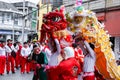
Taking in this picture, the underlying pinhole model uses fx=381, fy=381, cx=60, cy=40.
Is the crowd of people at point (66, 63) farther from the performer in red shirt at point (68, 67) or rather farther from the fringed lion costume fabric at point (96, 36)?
the fringed lion costume fabric at point (96, 36)

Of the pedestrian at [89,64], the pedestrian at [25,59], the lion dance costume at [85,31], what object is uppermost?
the lion dance costume at [85,31]

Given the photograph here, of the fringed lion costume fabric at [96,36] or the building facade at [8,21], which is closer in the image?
the fringed lion costume fabric at [96,36]

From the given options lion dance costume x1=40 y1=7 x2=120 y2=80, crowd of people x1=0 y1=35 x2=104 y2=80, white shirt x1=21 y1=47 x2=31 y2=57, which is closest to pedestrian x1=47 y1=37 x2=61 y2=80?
crowd of people x1=0 y1=35 x2=104 y2=80

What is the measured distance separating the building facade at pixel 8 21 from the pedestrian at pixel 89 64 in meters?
40.4

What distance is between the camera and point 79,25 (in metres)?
7.93

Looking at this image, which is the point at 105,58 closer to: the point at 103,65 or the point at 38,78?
the point at 103,65

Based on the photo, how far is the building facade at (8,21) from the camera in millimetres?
49156

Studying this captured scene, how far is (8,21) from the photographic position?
168 ft

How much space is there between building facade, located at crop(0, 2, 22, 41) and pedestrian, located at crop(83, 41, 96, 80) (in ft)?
132

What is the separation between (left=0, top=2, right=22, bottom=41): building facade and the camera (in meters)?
49.2

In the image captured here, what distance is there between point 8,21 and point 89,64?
43.9m

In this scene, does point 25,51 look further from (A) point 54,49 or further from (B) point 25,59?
(A) point 54,49

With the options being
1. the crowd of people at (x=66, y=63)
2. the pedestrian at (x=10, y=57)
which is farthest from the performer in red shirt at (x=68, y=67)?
the pedestrian at (x=10, y=57)

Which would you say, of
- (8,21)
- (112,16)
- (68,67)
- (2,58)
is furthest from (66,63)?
(8,21)
